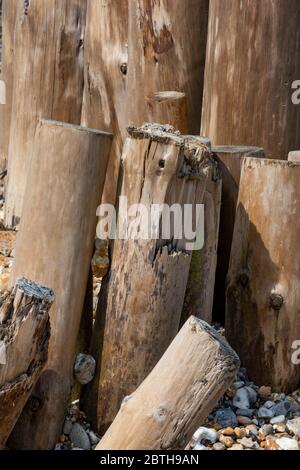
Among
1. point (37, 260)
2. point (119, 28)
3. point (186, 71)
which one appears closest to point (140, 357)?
point (37, 260)

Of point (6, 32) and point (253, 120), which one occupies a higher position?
point (6, 32)

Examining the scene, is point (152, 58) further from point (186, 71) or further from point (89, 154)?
point (89, 154)

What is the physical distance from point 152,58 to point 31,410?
82.8 inches

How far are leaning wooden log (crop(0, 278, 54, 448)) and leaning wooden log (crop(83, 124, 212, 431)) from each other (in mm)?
400

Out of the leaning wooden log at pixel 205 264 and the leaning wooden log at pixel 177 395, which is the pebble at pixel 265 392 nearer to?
the leaning wooden log at pixel 205 264

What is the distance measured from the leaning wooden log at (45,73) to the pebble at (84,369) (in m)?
2.11

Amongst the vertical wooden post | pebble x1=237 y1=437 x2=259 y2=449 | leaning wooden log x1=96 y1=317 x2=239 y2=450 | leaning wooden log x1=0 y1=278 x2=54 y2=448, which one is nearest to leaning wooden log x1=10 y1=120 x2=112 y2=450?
leaning wooden log x1=0 y1=278 x2=54 y2=448

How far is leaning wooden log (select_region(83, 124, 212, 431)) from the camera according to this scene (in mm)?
2822

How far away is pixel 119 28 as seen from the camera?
446 cm

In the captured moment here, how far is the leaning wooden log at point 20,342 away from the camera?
2.47 m

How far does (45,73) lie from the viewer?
485 centimetres

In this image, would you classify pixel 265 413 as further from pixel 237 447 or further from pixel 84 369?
pixel 84 369

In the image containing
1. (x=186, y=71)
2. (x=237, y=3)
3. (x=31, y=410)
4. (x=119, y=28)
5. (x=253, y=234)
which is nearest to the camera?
(x=31, y=410)

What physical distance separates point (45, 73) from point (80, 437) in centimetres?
274
